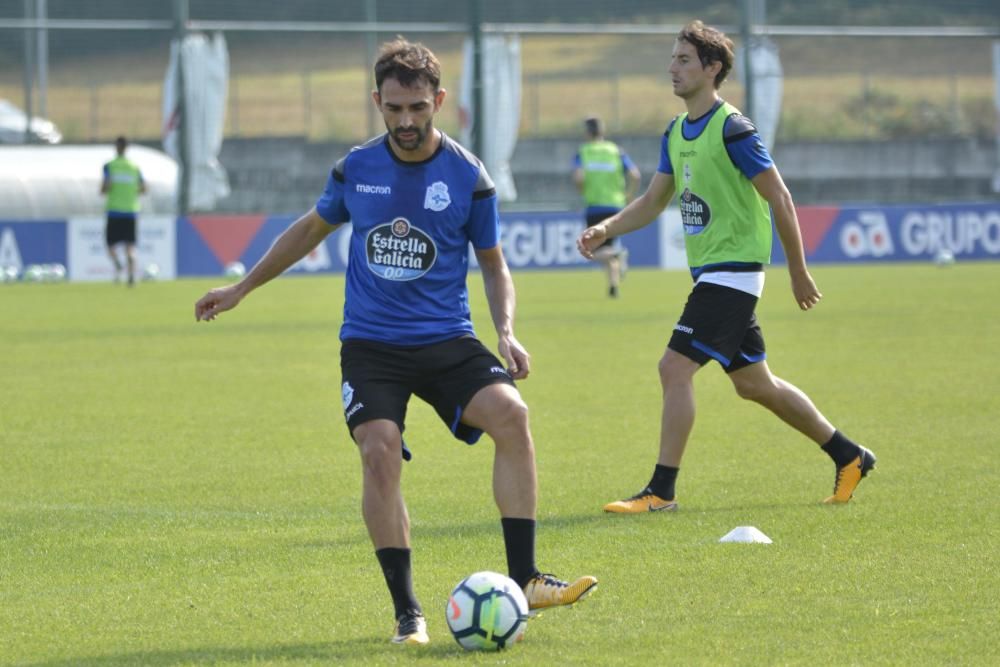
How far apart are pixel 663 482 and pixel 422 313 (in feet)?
8.30

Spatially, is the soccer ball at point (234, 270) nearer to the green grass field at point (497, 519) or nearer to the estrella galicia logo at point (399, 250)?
the green grass field at point (497, 519)

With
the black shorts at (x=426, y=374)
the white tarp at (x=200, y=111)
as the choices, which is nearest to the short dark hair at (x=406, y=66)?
the black shorts at (x=426, y=374)

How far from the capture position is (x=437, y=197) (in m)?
5.68

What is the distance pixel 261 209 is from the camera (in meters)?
39.5

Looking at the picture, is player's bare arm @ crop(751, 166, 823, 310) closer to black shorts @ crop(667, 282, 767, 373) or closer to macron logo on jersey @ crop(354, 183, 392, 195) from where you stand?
black shorts @ crop(667, 282, 767, 373)

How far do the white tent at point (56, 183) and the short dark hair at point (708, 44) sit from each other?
2924 cm

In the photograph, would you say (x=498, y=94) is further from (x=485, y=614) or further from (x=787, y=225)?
(x=485, y=614)

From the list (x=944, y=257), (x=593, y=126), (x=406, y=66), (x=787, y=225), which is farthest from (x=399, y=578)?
(x=944, y=257)

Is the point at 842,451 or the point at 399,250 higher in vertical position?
the point at 399,250

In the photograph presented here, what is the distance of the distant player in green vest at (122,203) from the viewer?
88.4 feet

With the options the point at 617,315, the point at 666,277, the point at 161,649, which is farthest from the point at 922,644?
the point at 666,277

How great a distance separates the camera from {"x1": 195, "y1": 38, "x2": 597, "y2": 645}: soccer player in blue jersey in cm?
552

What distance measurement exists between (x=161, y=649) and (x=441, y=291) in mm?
1462

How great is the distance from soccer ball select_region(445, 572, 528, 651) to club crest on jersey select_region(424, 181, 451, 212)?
1221 millimetres
